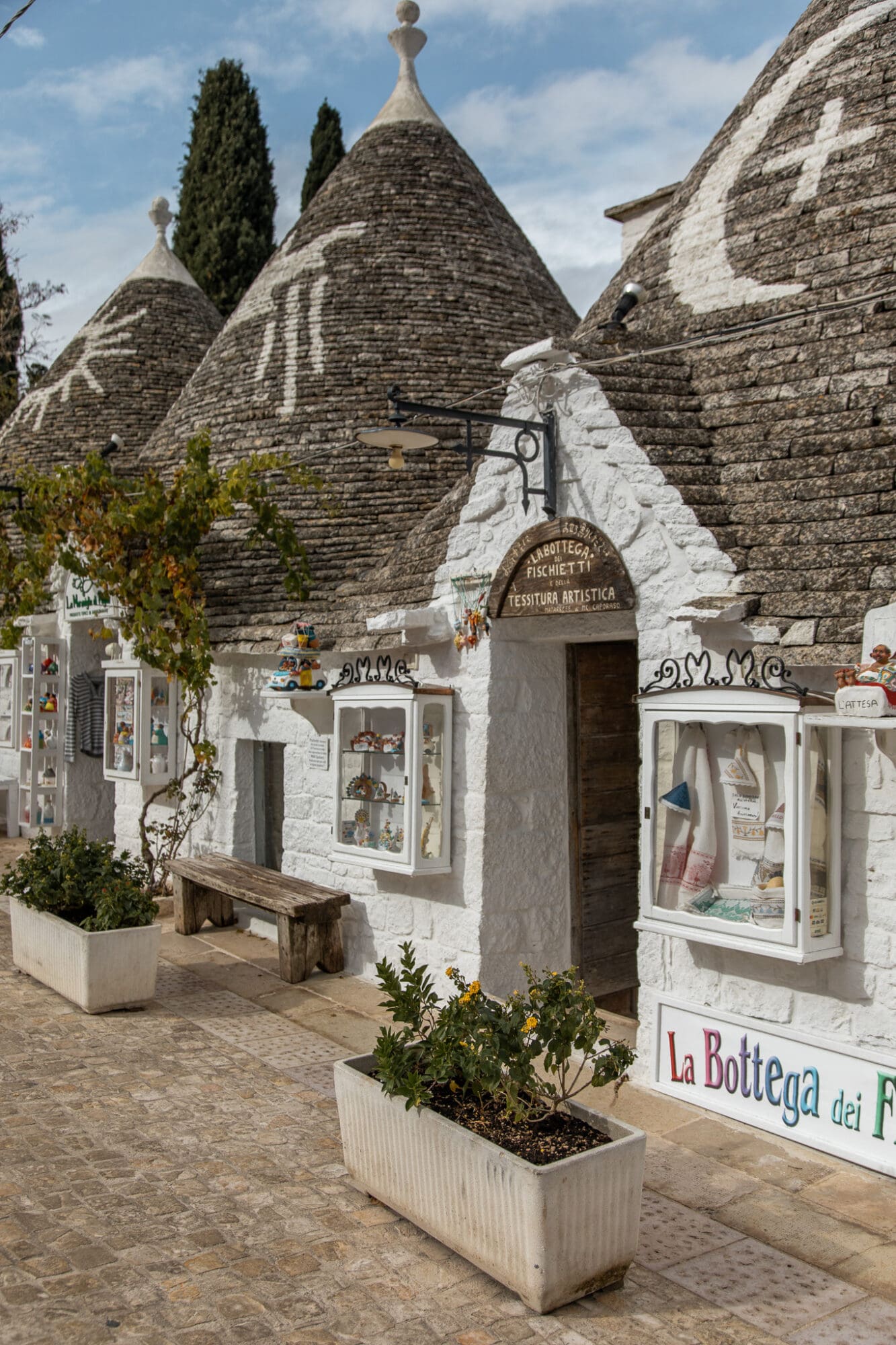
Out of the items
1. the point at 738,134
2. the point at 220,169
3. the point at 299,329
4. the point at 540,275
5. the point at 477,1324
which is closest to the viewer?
the point at 477,1324

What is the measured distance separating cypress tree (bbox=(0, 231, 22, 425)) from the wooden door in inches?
803

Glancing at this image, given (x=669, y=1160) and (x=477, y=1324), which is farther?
(x=669, y=1160)

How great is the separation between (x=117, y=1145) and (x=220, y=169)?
2484 cm

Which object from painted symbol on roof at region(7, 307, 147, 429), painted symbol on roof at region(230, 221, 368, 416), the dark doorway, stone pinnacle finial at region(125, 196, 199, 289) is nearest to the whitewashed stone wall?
the dark doorway

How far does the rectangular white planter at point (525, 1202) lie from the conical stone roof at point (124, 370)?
1114 centimetres

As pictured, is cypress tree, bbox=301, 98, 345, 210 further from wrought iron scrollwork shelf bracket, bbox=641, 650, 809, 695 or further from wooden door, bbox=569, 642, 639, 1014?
wrought iron scrollwork shelf bracket, bbox=641, 650, 809, 695

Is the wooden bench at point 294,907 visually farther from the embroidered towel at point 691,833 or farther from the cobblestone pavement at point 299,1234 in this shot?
the embroidered towel at point 691,833

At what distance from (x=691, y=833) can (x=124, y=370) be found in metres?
11.9

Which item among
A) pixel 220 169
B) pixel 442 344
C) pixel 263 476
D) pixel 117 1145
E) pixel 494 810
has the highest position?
pixel 220 169

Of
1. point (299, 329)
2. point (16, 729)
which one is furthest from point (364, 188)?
point (16, 729)

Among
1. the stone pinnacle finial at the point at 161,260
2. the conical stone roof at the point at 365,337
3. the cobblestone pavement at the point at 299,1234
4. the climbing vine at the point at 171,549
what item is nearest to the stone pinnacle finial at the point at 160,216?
the stone pinnacle finial at the point at 161,260

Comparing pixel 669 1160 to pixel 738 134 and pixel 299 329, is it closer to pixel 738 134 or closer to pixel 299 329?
pixel 738 134

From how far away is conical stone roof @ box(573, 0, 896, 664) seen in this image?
5203mm

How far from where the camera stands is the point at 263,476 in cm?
1070
